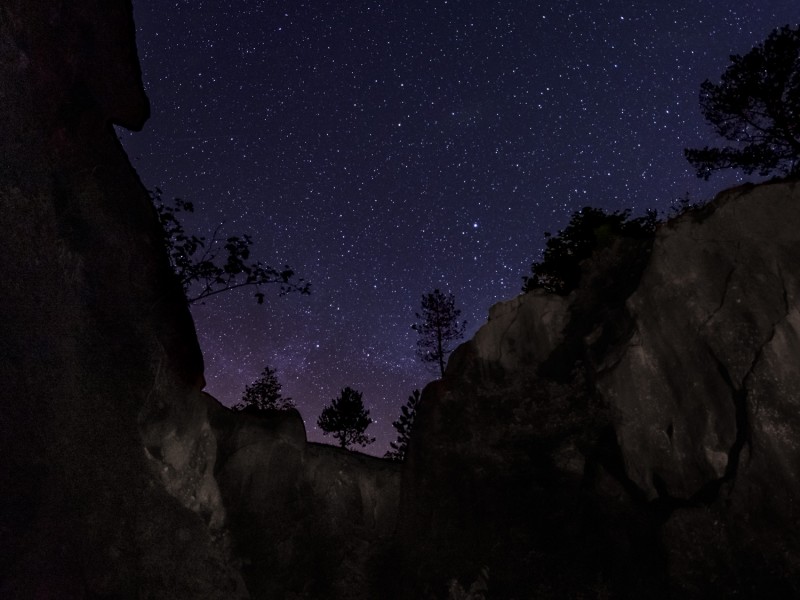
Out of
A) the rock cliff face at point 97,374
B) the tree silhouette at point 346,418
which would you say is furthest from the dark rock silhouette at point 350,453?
the tree silhouette at point 346,418

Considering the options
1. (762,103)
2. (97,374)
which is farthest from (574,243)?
(97,374)

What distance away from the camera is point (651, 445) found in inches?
489

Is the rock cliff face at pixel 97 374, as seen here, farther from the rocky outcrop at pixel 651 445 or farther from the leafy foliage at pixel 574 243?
the leafy foliage at pixel 574 243

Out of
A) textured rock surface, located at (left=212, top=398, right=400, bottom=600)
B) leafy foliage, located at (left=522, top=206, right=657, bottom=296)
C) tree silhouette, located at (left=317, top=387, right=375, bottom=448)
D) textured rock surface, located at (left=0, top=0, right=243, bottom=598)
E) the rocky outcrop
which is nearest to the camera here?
textured rock surface, located at (left=0, top=0, right=243, bottom=598)

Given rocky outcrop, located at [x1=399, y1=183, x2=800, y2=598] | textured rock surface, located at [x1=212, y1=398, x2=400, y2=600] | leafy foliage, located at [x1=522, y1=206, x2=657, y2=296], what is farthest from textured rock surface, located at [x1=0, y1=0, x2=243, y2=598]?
leafy foliage, located at [x1=522, y1=206, x2=657, y2=296]

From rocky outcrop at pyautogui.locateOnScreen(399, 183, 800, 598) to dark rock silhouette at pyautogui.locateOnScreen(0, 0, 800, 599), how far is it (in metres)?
0.05

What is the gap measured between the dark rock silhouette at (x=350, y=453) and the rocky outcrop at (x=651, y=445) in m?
0.05

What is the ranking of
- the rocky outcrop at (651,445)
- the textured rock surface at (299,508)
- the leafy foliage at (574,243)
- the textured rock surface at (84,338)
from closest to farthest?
1. the textured rock surface at (84,338)
2. the rocky outcrop at (651,445)
3. the textured rock surface at (299,508)
4. the leafy foliage at (574,243)

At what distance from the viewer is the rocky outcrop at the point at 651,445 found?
10.9 metres

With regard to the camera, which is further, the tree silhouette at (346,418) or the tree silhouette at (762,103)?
the tree silhouette at (346,418)

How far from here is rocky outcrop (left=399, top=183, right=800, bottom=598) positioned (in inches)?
429

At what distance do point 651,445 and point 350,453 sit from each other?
7747 mm

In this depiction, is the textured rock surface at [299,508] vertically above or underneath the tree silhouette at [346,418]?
underneath

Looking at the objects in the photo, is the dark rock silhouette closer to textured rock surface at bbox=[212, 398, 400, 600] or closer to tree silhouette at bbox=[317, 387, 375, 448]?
textured rock surface at bbox=[212, 398, 400, 600]
